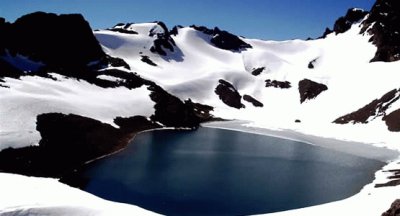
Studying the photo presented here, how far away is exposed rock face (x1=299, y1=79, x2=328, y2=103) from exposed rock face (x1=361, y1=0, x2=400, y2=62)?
22090mm

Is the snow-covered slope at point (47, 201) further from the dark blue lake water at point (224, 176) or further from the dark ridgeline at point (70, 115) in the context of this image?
the dark ridgeline at point (70, 115)

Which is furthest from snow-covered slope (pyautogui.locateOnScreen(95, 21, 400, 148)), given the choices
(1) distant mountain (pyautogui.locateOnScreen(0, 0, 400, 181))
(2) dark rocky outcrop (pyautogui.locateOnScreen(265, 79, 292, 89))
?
(2) dark rocky outcrop (pyautogui.locateOnScreen(265, 79, 292, 89))

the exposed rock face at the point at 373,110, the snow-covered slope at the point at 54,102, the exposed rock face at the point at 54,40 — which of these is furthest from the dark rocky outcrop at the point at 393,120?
the exposed rock face at the point at 54,40

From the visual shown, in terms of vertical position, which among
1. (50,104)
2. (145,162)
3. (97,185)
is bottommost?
(97,185)

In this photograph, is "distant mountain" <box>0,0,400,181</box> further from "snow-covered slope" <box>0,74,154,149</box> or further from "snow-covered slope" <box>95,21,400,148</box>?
"snow-covered slope" <box>95,21,400,148</box>

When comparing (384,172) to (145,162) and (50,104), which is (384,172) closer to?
(145,162)

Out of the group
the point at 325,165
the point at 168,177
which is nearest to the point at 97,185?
the point at 168,177

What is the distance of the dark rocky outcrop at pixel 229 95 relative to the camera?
551ft

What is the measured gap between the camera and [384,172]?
202 feet

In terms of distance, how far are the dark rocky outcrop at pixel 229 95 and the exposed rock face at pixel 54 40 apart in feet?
164

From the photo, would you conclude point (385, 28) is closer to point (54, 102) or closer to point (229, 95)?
point (229, 95)

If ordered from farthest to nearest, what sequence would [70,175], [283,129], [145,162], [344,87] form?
[344,87], [283,129], [145,162], [70,175]

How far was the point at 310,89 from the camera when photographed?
156 meters

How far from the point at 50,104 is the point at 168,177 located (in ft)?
104
